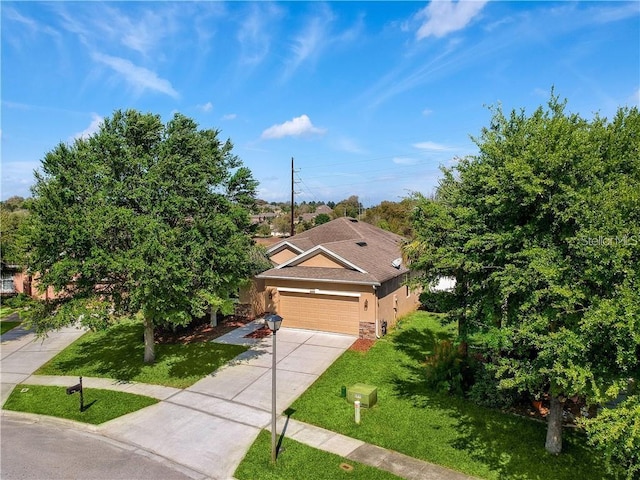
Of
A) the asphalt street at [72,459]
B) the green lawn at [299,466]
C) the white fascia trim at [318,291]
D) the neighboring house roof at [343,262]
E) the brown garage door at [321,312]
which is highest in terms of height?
the neighboring house roof at [343,262]

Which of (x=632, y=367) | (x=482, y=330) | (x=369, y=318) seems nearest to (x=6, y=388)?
(x=369, y=318)

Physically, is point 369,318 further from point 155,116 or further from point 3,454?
point 3,454

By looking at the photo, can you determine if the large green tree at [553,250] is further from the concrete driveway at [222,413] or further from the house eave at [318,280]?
the house eave at [318,280]

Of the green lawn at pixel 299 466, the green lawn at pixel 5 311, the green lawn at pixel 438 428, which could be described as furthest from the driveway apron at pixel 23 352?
the green lawn at pixel 438 428

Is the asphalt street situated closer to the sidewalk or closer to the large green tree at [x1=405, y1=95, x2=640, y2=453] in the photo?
the sidewalk

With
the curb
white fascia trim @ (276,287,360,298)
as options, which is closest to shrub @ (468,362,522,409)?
white fascia trim @ (276,287,360,298)
